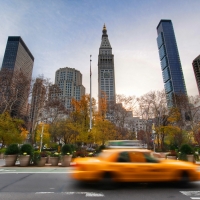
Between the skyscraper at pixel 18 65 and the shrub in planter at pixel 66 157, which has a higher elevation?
the skyscraper at pixel 18 65

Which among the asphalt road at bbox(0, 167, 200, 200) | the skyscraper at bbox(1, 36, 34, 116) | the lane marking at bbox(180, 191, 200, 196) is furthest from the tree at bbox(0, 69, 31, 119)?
the lane marking at bbox(180, 191, 200, 196)

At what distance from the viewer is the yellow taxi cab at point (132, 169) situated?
516cm

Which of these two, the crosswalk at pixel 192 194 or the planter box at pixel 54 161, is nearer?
the crosswalk at pixel 192 194

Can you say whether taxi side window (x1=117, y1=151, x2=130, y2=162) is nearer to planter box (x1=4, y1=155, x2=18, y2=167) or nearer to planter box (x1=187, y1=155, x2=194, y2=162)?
planter box (x1=4, y1=155, x2=18, y2=167)

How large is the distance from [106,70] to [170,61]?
92.8 m

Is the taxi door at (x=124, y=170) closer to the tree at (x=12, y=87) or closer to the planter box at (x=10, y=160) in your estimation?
the planter box at (x=10, y=160)

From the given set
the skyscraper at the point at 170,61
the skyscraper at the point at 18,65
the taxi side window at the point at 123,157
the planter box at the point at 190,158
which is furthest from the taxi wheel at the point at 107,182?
the skyscraper at the point at 170,61

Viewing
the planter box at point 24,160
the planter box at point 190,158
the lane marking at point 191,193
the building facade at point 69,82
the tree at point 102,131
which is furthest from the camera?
the building facade at point 69,82

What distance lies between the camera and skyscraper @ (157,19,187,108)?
164m

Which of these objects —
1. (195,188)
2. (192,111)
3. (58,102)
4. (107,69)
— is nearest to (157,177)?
(195,188)

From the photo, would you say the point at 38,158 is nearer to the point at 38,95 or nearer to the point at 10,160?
the point at 10,160

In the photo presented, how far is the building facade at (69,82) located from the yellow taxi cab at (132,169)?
2924 inches

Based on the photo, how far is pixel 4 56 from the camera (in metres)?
125

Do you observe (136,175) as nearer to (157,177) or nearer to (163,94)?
(157,177)
